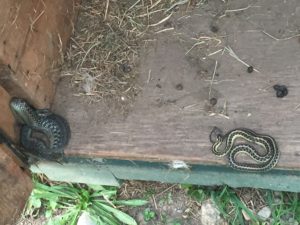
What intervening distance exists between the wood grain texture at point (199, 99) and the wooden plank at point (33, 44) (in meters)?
0.16

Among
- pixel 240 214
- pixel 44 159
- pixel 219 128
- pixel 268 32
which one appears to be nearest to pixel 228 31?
pixel 268 32

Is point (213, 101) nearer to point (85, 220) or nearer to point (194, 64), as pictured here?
point (194, 64)

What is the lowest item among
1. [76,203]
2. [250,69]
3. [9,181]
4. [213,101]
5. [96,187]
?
[9,181]

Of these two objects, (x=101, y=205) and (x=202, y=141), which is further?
(x=101, y=205)

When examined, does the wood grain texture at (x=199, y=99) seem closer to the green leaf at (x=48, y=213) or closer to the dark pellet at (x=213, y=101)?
the dark pellet at (x=213, y=101)

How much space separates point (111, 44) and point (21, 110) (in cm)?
67

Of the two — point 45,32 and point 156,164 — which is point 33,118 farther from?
point 156,164

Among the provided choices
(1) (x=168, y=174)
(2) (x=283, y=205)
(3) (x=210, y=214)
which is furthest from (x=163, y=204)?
(2) (x=283, y=205)

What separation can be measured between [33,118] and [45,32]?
0.48 m

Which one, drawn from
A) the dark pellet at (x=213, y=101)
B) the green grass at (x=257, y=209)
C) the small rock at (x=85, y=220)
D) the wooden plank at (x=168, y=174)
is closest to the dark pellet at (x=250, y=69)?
the dark pellet at (x=213, y=101)

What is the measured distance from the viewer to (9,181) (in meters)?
2.73

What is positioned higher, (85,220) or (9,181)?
(85,220)

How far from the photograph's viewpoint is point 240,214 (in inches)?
129

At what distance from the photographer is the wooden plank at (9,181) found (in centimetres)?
265
